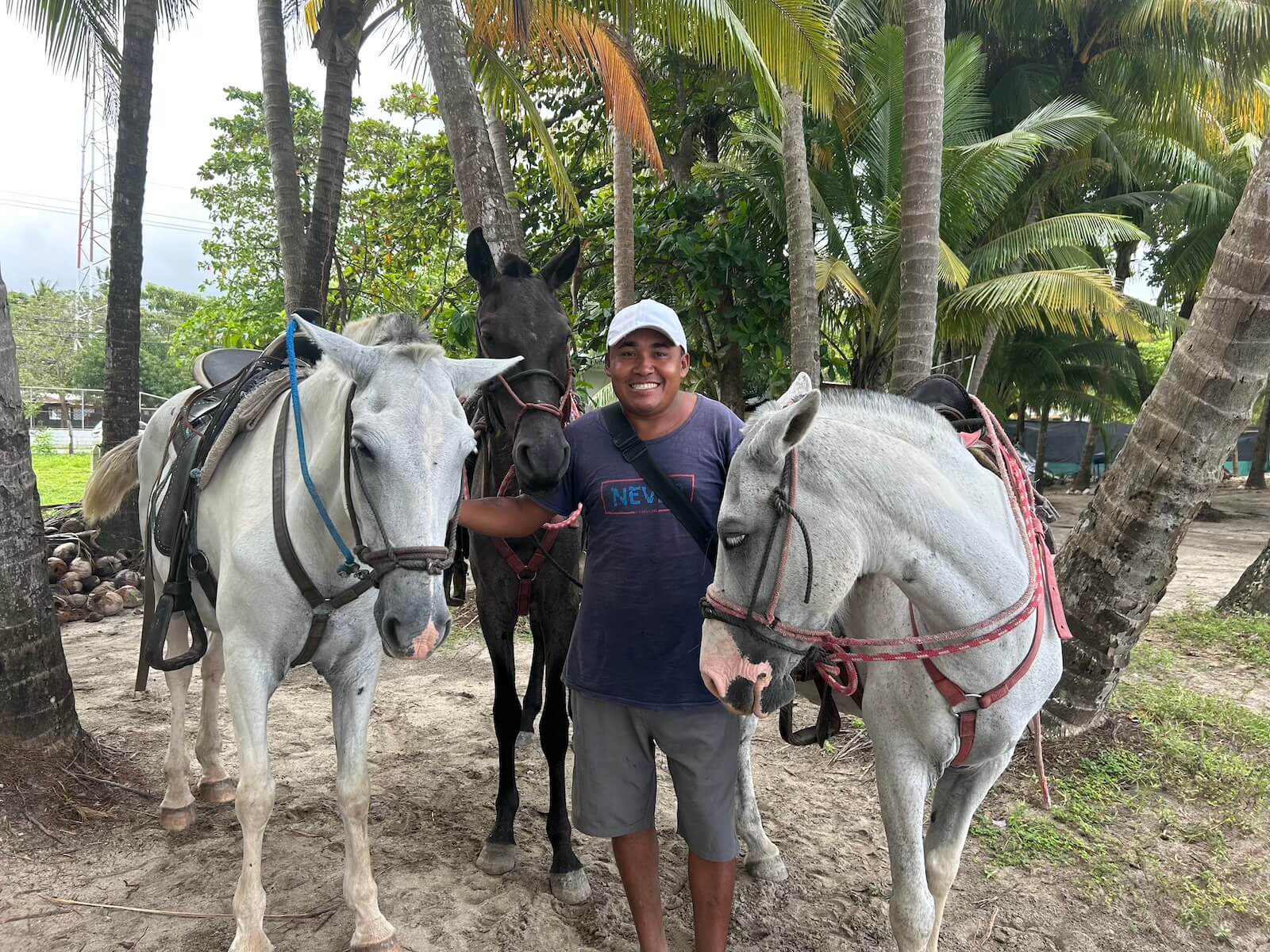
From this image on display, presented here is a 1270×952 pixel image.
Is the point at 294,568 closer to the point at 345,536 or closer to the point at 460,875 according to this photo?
the point at 345,536

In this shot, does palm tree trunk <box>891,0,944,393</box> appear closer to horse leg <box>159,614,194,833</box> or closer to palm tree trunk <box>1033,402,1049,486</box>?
horse leg <box>159,614,194,833</box>

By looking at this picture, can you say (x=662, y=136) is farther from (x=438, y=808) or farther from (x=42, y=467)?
(x=42, y=467)

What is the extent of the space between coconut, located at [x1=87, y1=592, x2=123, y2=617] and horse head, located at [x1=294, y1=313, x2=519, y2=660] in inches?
245

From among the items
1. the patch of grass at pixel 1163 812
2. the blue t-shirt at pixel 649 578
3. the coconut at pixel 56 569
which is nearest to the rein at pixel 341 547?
the blue t-shirt at pixel 649 578

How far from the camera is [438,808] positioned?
3416 millimetres

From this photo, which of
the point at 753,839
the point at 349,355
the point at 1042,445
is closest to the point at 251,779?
the point at 349,355

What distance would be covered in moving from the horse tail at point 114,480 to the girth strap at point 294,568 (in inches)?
85.4

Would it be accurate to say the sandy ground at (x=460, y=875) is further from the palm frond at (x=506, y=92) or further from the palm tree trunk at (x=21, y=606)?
the palm frond at (x=506, y=92)

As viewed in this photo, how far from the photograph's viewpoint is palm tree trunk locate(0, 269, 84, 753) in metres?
3.12

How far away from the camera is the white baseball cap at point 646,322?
2.07m

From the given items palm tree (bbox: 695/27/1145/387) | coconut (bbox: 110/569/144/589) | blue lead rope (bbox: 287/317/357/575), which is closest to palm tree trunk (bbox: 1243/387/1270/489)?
palm tree (bbox: 695/27/1145/387)

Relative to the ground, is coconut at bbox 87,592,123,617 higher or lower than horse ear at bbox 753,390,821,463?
lower

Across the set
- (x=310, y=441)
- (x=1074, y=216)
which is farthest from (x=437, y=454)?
(x=1074, y=216)

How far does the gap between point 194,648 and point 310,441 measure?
1131 mm
